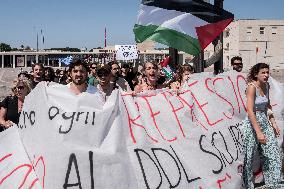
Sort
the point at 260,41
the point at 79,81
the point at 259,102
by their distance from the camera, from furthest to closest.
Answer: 1. the point at 260,41
2. the point at 259,102
3. the point at 79,81

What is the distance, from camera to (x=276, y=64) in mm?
67812

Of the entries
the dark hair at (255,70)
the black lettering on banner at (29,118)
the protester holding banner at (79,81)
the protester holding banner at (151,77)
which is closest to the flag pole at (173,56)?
the protester holding banner at (151,77)

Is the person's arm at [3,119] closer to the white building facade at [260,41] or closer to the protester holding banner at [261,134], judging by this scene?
the protester holding banner at [261,134]

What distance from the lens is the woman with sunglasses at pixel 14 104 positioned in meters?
4.91

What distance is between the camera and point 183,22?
6301 mm

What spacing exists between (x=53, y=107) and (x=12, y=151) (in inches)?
20.3

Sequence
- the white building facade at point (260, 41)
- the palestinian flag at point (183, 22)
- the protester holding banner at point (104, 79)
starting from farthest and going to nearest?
the white building facade at point (260, 41)
the palestinian flag at point (183, 22)
the protester holding banner at point (104, 79)

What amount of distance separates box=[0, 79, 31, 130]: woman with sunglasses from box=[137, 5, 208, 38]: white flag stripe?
2.18 meters

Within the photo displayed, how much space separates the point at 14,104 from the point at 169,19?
2.51m

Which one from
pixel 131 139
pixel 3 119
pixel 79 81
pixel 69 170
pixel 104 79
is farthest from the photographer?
pixel 104 79

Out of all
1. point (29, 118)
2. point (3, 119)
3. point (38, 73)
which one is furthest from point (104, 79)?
point (38, 73)

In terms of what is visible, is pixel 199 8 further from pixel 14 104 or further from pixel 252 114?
pixel 14 104

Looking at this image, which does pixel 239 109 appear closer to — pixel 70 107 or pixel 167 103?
pixel 167 103

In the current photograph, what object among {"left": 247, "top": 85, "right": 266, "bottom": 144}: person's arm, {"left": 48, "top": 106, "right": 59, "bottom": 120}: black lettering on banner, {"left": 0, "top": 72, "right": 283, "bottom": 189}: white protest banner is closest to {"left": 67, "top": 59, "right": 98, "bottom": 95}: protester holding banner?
{"left": 0, "top": 72, "right": 283, "bottom": 189}: white protest banner
